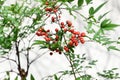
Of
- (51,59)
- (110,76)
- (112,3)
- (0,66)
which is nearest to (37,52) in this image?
(51,59)

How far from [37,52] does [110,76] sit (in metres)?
1.19

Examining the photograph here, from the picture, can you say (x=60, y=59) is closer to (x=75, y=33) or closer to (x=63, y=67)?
(x=63, y=67)

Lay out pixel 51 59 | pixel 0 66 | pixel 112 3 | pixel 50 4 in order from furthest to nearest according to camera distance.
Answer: pixel 112 3 → pixel 51 59 → pixel 0 66 → pixel 50 4

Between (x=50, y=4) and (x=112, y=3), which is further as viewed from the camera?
(x=112, y=3)

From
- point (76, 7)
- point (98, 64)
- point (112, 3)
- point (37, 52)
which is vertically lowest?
point (98, 64)

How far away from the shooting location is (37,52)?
7.34ft

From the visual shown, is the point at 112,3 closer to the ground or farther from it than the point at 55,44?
farther from it

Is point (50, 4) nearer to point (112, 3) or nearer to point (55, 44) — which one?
point (55, 44)

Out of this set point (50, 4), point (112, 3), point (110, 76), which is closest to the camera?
point (50, 4)

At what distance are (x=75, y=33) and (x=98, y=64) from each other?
5.08 ft

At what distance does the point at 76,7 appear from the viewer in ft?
2.78

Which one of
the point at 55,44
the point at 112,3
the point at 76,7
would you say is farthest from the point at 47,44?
the point at 112,3

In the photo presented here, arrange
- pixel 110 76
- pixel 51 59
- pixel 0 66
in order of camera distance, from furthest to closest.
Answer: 1. pixel 51 59
2. pixel 0 66
3. pixel 110 76

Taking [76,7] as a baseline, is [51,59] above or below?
below
